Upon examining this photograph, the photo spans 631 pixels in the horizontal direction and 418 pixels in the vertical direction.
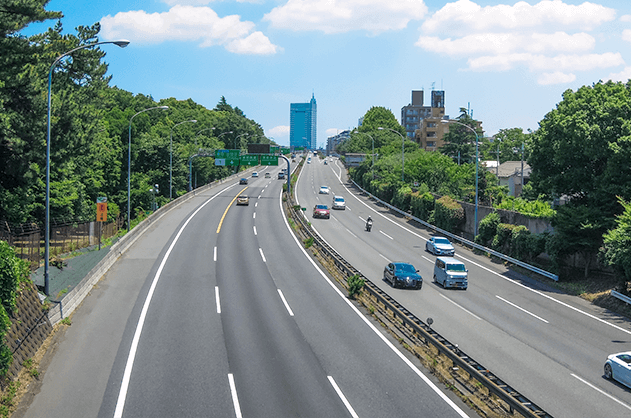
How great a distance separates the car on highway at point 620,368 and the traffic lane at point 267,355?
951 cm

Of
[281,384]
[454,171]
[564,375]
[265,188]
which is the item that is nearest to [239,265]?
[281,384]

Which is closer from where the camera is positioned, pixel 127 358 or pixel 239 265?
pixel 127 358

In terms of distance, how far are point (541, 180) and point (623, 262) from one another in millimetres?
11217

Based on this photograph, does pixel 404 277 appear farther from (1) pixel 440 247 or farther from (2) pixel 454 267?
(1) pixel 440 247

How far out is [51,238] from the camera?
3328 centimetres

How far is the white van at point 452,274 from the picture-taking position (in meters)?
31.5

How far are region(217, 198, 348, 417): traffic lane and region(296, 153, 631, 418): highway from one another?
6.33 meters

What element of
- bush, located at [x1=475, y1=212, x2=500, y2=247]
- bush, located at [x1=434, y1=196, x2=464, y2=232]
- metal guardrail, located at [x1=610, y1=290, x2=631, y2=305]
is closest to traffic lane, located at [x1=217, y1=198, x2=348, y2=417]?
metal guardrail, located at [x1=610, y1=290, x2=631, y2=305]

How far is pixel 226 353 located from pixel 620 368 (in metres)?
12.9

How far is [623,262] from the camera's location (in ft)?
87.7

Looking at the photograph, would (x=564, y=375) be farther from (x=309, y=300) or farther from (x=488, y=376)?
(x=309, y=300)

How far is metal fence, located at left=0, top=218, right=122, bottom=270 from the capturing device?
2580 centimetres

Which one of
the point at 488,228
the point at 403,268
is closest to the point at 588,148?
the point at 403,268

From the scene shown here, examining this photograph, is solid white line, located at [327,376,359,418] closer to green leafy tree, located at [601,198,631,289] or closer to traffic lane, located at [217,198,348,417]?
traffic lane, located at [217,198,348,417]
